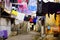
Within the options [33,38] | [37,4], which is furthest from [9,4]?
[33,38]

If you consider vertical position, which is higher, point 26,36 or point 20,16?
point 20,16

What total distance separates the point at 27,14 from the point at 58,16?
0.31 meters

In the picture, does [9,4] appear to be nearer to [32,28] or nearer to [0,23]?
[0,23]

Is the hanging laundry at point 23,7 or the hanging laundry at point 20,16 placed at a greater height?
the hanging laundry at point 23,7

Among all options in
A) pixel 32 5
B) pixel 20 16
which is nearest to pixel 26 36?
pixel 20 16

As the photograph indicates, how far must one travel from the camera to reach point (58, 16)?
6.21 feet

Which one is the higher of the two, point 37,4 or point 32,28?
point 37,4

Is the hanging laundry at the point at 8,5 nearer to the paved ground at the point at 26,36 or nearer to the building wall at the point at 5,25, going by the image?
the building wall at the point at 5,25

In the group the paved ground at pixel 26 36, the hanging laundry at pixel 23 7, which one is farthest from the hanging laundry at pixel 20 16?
the paved ground at pixel 26 36

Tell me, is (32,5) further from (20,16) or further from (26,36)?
(26,36)

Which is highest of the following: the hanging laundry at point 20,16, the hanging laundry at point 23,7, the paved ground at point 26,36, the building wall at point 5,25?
the hanging laundry at point 23,7

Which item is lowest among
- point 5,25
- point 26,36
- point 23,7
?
point 26,36

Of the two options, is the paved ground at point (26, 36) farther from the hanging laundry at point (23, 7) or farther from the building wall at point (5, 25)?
the hanging laundry at point (23, 7)

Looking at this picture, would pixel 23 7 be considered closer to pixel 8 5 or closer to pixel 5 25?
pixel 8 5
